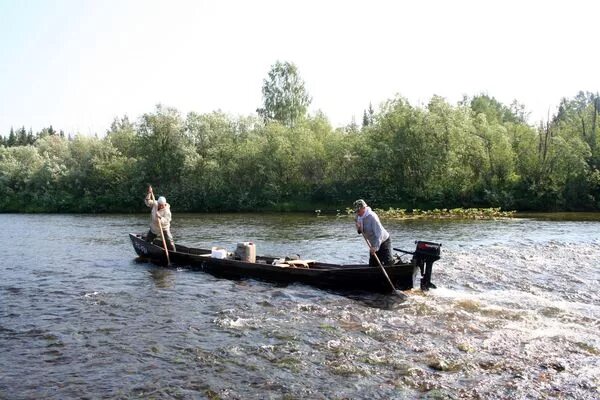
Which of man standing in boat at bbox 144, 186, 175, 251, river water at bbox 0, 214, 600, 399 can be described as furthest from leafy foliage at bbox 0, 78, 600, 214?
river water at bbox 0, 214, 600, 399

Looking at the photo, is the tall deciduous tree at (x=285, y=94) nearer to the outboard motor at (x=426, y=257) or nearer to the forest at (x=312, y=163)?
the forest at (x=312, y=163)

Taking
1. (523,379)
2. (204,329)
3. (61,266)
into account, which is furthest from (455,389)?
(61,266)

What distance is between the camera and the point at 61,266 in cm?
2178

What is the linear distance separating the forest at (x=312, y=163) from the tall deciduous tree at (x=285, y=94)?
0.50ft

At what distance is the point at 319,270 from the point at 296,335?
4.78 meters

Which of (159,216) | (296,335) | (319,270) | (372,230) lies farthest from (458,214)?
(296,335)

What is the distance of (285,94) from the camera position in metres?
77.8

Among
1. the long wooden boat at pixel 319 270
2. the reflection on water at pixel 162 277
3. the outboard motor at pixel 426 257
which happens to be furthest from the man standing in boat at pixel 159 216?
the outboard motor at pixel 426 257

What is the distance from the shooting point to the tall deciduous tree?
77.3 meters

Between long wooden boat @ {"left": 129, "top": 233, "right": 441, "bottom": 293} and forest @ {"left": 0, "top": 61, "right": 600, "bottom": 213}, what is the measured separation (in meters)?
36.3

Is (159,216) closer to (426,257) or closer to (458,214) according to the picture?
(426,257)

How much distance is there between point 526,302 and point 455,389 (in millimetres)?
6832

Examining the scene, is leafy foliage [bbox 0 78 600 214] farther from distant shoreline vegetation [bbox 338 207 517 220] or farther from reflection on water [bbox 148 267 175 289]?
reflection on water [bbox 148 267 175 289]

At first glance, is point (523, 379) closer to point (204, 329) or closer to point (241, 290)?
point (204, 329)
